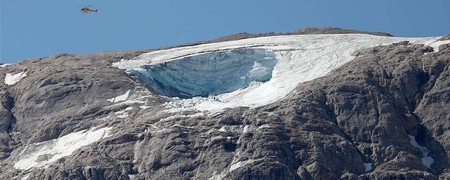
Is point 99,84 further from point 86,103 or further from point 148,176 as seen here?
point 148,176

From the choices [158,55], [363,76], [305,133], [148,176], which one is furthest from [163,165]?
[158,55]

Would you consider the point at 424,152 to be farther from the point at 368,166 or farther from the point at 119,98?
the point at 119,98

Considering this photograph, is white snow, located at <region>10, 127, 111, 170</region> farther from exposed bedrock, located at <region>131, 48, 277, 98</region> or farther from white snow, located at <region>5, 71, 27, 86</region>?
white snow, located at <region>5, 71, 27, 86</region>

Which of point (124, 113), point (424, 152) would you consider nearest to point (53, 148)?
point (124, 113)

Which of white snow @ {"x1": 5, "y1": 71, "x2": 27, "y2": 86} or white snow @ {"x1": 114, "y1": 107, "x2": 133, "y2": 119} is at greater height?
white snow @ {"x1": 5, "y1": 71, "x2": 27, "y2": 86}

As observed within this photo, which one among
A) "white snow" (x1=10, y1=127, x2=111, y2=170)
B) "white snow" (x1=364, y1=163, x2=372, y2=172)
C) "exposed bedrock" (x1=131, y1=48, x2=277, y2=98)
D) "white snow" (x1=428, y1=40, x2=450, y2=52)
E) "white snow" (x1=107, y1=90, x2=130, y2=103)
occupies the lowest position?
"white snow" (x1=364, y1=163, x2=372, y2=172)

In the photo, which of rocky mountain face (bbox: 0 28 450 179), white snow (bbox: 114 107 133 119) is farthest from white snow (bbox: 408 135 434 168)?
white snow (bbox: 114 107 133 119)

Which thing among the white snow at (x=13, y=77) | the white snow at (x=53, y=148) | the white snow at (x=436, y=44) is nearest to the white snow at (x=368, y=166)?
the white snow at (x=53, y=148)
